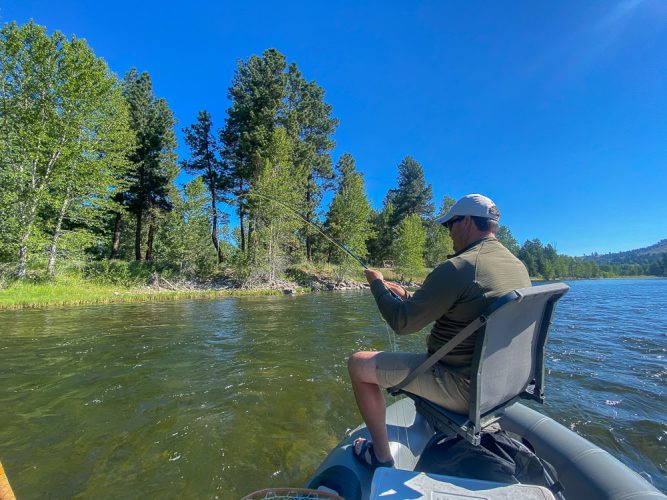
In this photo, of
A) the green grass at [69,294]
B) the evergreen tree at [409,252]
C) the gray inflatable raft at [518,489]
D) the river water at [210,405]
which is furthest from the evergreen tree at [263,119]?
the gray inflatable raft at [518,489]

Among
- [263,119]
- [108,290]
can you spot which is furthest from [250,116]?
[108,290]

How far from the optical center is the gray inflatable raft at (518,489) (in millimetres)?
1712

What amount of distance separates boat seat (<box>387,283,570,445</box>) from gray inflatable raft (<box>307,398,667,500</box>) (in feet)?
1.24

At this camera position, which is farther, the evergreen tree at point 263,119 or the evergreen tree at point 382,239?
the evergreen tree at point 382,239

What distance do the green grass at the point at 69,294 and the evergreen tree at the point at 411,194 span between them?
3751 centimetres

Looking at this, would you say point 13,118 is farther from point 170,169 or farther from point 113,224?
point 113,224

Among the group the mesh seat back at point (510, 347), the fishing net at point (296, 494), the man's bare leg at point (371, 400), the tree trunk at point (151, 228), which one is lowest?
the fishing net at point (296, 494)

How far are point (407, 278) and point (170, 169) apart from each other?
28.6 meters

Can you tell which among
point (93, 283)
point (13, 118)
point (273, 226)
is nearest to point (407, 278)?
point (273, 226)

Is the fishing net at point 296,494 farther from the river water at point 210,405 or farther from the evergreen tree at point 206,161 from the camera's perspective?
the evergreen tree at point 206,161

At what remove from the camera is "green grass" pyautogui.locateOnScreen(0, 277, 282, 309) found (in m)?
13.1

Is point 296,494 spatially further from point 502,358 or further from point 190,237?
point 190,237

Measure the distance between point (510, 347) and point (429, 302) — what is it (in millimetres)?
562

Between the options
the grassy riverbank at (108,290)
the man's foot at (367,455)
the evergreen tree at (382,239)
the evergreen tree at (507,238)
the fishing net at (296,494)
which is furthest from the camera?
the evergreen tree at (507,238)
